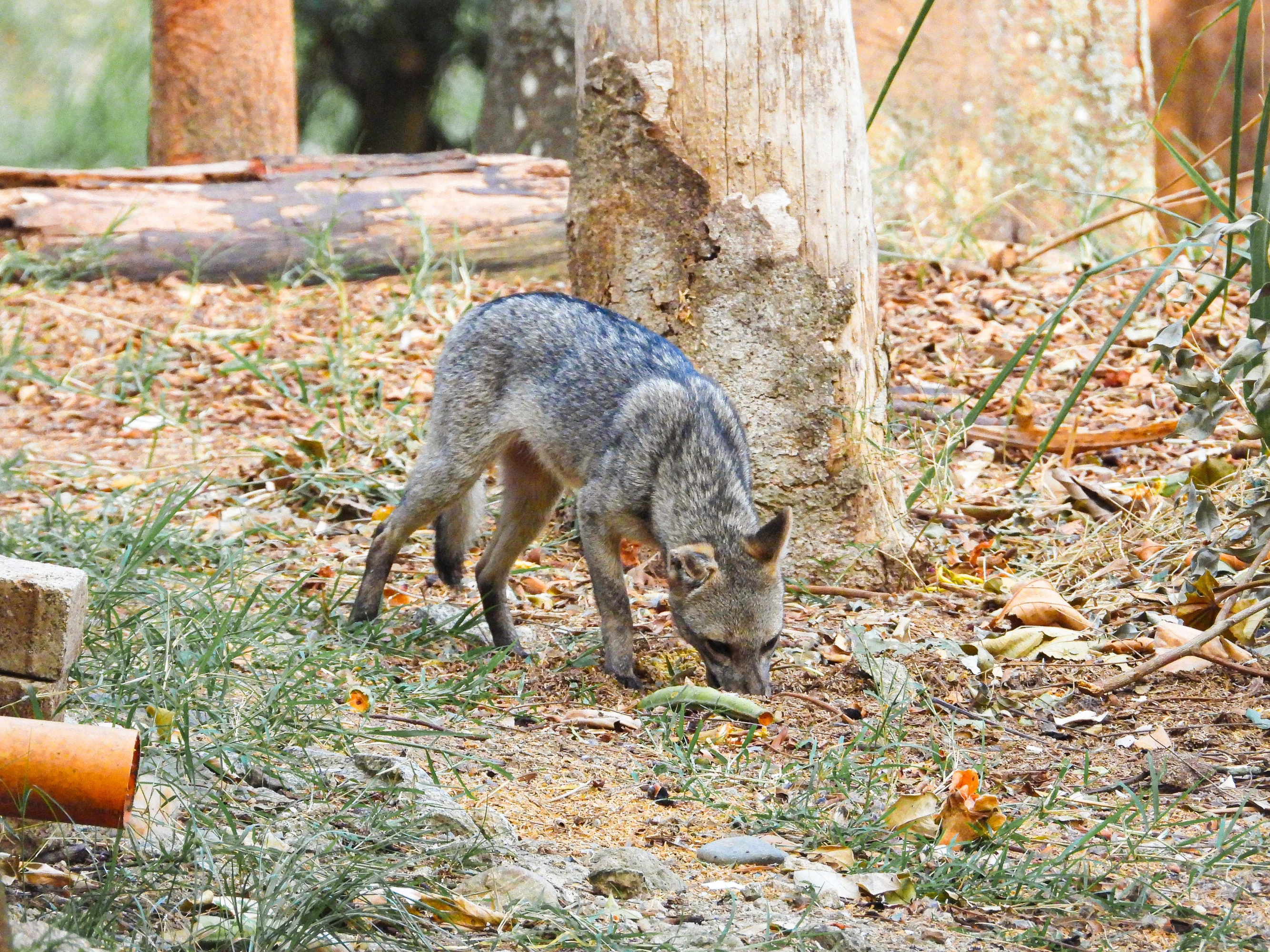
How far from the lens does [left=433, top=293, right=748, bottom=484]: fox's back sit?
16.7 feet

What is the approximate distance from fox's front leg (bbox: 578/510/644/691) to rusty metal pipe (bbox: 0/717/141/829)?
2.47 meters

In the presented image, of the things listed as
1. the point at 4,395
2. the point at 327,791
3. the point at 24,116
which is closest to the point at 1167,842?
the point at 327,791

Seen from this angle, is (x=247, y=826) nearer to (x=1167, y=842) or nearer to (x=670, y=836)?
(x=670, y=836)

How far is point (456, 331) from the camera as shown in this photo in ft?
18.5

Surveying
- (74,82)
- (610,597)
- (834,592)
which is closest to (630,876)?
(610,597)

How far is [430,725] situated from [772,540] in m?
1.32

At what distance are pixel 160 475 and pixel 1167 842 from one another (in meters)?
5.36

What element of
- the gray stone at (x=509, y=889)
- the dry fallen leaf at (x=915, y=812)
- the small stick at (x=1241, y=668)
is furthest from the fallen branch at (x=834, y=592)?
the gray stone at (x=509, y=889)

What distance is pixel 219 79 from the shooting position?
34.5ft

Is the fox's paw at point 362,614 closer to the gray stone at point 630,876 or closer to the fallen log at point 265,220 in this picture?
the gray stone at point 630,876

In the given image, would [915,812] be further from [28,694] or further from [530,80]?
[530,80]

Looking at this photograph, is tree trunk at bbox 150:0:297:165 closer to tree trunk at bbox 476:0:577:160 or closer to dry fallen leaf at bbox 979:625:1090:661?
tree trunk at bbox 476:0:577:160

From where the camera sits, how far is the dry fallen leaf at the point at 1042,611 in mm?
4930

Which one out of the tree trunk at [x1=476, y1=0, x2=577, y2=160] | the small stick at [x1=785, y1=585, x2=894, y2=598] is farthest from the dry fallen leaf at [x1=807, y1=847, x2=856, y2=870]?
the tree trunk at [x1=476, y1=0, x2=577, y2=160]
